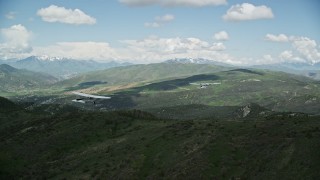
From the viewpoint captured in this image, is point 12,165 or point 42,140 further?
point 42,140

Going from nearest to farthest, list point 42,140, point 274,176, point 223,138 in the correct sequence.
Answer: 1. point 274,176
2. point 223,138
3. point 42,140

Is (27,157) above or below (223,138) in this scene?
below

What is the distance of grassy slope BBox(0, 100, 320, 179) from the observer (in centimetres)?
6969

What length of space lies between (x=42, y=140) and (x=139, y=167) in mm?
49237

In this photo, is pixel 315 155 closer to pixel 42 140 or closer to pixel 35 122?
pixel 42 140

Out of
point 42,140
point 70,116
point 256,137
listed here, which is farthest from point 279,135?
point 70,116

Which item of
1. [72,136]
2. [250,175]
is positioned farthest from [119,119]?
[250,175]

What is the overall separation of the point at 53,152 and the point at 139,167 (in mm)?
37251

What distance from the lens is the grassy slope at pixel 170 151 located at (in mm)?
69688

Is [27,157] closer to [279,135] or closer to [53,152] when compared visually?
[53,152]

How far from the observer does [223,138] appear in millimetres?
86875

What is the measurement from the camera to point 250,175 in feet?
217

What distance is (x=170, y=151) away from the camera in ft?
284

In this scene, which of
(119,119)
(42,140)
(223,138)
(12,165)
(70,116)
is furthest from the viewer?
(70,116)
